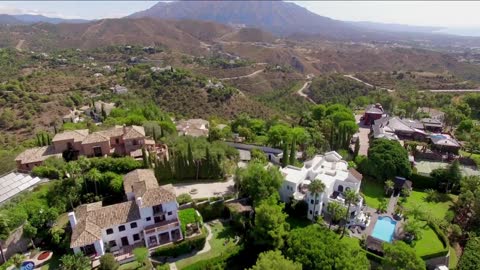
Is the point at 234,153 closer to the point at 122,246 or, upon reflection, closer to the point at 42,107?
the point at 122,246

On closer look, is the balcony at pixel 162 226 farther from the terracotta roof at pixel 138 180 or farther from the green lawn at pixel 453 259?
the green lawn at pixel 453 259

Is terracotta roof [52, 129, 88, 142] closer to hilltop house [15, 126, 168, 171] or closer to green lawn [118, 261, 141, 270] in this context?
hilltop house [15, 126, 168, 171]

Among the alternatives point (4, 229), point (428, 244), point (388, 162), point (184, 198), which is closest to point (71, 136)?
point (4, 229)

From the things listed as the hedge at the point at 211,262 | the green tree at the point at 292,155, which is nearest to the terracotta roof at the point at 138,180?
the hedge at the point at 211,262

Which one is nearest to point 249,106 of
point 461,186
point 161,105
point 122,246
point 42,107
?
Answer: point 161,105

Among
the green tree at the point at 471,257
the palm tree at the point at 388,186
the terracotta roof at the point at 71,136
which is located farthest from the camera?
the palm tree at the point at 388,186
